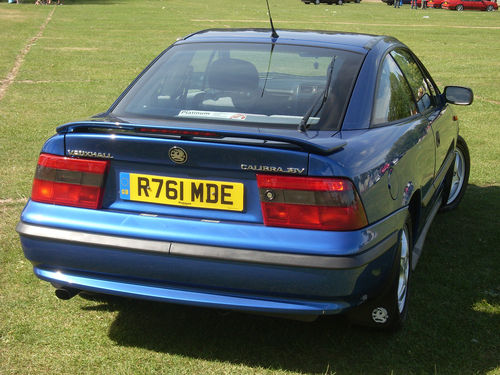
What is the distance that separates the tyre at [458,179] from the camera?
6.32 meters

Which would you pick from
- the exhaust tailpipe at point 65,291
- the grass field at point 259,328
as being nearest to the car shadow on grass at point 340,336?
the grass field at point 259,328

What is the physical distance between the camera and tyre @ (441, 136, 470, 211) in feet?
20.7

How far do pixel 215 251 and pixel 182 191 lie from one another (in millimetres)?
334

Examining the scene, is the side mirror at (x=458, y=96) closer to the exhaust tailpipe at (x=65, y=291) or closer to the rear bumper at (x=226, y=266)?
the rear bumper at (x=226, y=266)

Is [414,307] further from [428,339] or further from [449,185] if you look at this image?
[449,185]

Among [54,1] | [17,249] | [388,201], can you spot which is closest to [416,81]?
[388,201]

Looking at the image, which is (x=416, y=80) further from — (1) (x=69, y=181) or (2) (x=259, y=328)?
(1) (x=69, y=181)

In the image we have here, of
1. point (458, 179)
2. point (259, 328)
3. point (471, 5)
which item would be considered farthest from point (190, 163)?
point (471, 5)

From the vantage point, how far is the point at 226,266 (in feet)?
10.3

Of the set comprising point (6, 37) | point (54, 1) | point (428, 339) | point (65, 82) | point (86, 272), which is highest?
point (86, 272)

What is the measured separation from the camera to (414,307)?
13.9 feet

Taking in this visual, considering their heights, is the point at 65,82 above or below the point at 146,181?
below

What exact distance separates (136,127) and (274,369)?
1.33 metres

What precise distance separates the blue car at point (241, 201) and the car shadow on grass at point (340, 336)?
190 mm
